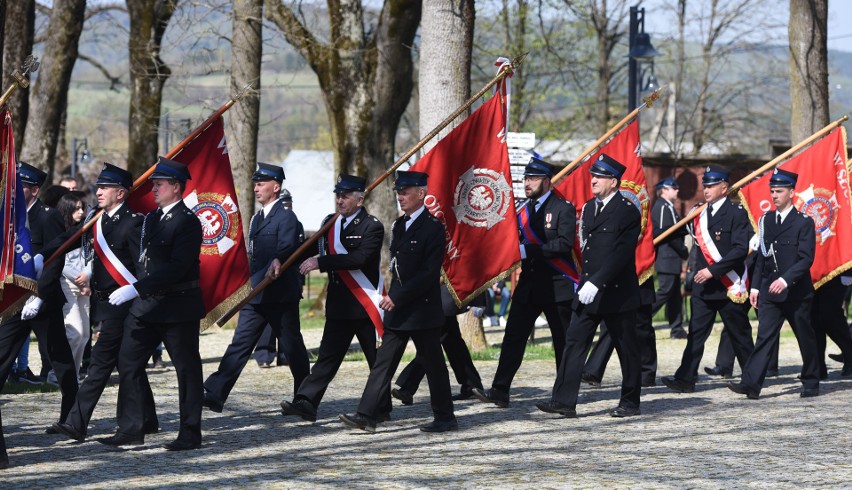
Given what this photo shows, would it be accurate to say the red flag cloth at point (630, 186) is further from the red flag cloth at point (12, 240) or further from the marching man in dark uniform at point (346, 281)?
the red flag cloth at point (12, 240)

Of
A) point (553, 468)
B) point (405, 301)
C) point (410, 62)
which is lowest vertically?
point (553, 468)

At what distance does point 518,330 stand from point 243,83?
9.39 metres

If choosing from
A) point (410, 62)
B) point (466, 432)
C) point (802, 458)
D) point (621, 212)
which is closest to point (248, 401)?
point (466, 432)

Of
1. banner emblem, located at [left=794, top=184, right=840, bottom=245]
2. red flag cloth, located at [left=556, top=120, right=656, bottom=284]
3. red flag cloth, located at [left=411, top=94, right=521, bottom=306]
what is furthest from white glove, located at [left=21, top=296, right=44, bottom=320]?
banner emblem, located at [left=794, top=184, right=840, bottom=245]

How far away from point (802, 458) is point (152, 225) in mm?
4301

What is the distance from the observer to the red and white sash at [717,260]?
39.2 ft

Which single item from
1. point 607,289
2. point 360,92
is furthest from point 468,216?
point 360,92

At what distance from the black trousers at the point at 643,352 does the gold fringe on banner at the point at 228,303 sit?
136 inches

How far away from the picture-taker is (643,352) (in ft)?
41.4

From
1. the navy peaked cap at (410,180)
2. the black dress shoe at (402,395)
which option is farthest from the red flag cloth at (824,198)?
the navy peaked cap at (410,180)

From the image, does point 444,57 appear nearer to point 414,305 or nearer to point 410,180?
point 410,180

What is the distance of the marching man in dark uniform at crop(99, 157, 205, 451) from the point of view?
862cm

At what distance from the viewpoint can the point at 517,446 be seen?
356 inches

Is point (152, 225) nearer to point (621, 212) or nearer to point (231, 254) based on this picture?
point (231, 254)
